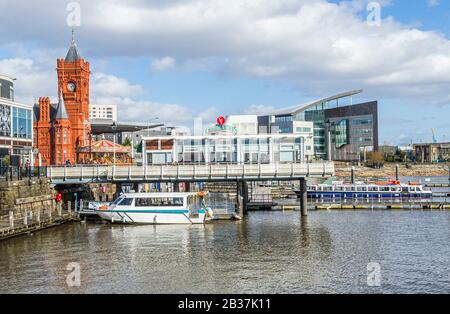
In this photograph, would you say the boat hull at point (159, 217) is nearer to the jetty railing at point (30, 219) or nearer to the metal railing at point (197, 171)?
the metal railing at point (197, 171)

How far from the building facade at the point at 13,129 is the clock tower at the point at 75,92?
88.6ft

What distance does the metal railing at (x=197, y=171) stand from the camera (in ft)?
213

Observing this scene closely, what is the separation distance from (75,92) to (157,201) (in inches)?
2480

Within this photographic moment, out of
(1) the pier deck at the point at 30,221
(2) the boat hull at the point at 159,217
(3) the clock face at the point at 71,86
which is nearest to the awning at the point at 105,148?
(1) the pier deck at the point at 30,221

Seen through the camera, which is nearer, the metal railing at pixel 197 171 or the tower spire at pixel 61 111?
the metal railing at pixel 197 171

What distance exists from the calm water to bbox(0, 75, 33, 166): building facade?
24023 mm

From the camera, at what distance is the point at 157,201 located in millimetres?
62594

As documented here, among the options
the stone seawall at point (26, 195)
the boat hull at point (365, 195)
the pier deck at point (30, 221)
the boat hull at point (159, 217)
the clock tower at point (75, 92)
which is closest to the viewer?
the pier deck at point (30, 221)

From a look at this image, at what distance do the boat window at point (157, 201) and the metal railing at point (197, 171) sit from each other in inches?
136
